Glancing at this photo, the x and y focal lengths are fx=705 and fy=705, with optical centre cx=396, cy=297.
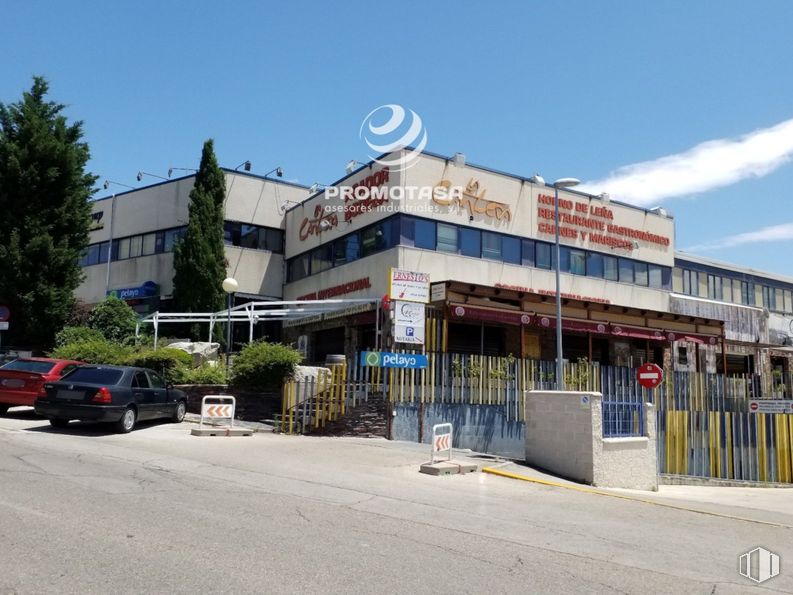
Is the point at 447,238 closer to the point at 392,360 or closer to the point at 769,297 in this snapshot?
the point at 392,360

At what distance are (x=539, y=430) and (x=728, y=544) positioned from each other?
6.75 meters

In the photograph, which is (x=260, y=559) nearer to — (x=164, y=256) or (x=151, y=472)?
(x=151, y=472)

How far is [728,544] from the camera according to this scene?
27.0 feet

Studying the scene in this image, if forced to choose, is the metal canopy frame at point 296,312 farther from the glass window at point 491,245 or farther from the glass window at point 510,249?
the glass window at point 510,249

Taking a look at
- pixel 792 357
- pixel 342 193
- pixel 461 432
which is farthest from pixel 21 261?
pixel 792 357

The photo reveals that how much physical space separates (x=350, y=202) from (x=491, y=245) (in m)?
5.70

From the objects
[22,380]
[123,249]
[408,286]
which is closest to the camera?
[22,380]

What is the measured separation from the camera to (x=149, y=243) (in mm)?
33688

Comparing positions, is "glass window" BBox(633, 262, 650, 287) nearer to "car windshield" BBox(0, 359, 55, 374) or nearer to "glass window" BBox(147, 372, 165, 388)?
"glass window" BBox(147, 372, 165, 388)

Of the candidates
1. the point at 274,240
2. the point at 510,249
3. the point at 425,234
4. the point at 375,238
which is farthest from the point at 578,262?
the point at 274,240

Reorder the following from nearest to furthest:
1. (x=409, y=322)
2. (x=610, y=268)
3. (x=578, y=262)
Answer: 1. (x=409, y=322)
2. (x=578, y=262)
3. (x=610, y=268)

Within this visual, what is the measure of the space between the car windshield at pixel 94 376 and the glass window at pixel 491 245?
15067mm

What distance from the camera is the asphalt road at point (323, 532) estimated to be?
18.0ft

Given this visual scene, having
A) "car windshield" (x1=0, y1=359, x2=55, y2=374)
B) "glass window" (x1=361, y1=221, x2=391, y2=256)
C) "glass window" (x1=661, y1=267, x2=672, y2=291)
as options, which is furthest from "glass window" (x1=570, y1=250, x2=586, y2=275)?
"car windshield" (x1=0, y1=359, x2=55, y2=374)
